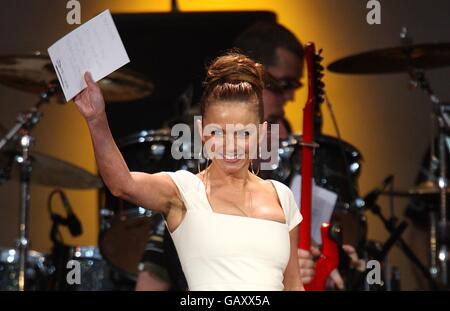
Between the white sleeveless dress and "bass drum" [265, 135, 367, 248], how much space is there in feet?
3.20

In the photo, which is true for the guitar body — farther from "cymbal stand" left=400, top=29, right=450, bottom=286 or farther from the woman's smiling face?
"cymbal stand" left=400, top=29, right=450, bottom=286

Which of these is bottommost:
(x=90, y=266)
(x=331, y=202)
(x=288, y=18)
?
(x=90, y=266)

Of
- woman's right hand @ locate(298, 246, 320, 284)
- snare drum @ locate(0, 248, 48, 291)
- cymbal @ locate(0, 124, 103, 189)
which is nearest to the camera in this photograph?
woman's right hand @ locate(298, 246, 320, 284)

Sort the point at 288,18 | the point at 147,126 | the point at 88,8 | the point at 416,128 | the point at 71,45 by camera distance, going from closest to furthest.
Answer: the point at 71,45 → the point at 88,8 → the point at 288,18 → the point at 416,128 → the point at 147,126

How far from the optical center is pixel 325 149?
2.61m

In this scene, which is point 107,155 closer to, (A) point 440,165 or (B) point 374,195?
(B) point 374,195

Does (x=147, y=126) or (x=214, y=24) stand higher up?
(x=214, y=24)

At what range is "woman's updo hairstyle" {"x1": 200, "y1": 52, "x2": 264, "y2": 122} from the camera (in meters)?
1.53

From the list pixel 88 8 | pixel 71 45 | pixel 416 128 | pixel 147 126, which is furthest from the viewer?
pixel 147 126

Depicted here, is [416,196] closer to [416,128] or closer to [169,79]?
[416,128]

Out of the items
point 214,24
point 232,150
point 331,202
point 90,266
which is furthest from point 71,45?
point 214,24

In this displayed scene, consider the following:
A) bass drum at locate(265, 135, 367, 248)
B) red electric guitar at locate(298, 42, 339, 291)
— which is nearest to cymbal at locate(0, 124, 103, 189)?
bass drum at locate(265, 135, 367, 248)
